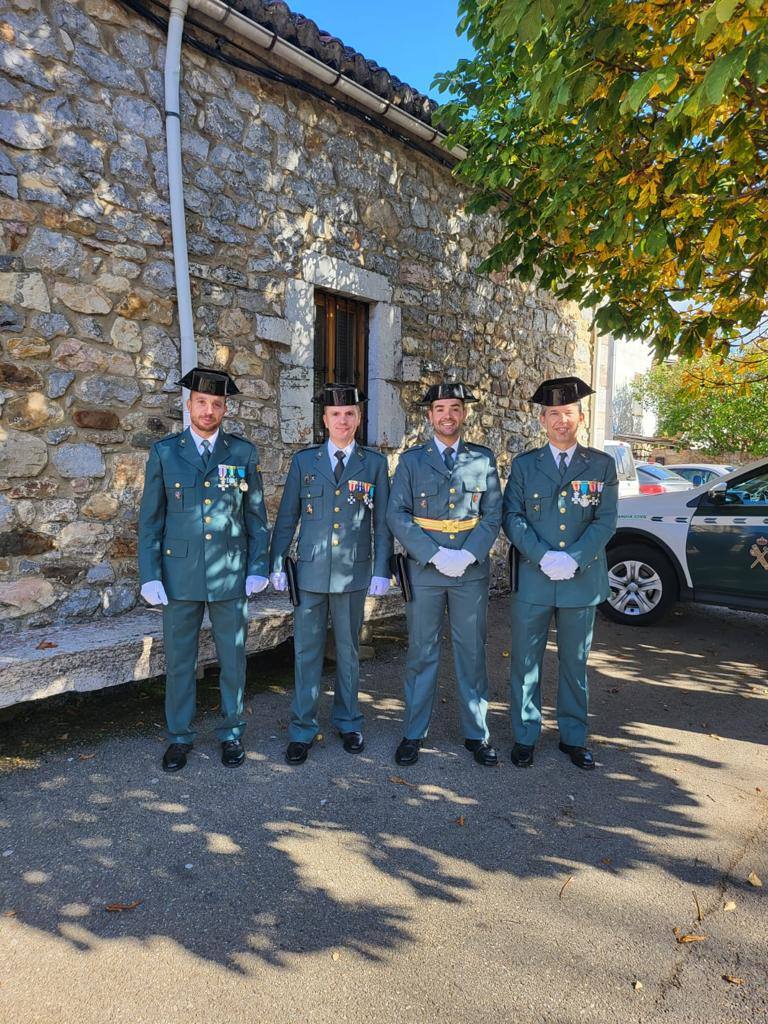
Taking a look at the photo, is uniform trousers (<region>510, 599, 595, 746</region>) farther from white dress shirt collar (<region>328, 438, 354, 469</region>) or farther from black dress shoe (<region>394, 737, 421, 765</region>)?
white dress shirt collar (<region>328, 438, 354, 469</region>)

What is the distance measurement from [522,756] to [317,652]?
118cm

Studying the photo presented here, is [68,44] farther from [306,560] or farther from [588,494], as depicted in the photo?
[588,494]

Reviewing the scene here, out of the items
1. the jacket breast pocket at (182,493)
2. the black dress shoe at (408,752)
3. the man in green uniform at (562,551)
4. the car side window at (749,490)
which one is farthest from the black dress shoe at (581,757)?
the car side window at (749,490)

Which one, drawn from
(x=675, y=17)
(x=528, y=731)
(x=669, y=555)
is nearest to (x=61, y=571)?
(x=528, y=731)

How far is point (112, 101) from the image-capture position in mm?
4402

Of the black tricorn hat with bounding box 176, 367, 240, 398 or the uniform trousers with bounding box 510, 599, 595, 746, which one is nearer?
the black tricorn hat with bounding box 176, 367, 240, 398

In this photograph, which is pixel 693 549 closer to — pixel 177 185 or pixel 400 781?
pixel 400 781

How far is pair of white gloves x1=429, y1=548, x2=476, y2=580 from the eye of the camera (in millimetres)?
3441

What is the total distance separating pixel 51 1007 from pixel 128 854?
0.76 meters

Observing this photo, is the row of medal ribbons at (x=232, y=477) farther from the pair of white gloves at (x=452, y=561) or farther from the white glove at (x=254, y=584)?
the pair of white gloves at (x=452, y=561)

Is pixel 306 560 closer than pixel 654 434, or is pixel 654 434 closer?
pixel 306 560

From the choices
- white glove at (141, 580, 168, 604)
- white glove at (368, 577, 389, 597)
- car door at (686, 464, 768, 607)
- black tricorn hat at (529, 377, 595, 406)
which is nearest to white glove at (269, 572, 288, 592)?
white glove at (368, 577, 389, 597)

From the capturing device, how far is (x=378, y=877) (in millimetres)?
2656

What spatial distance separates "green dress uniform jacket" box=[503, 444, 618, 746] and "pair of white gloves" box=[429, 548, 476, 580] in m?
0.30
